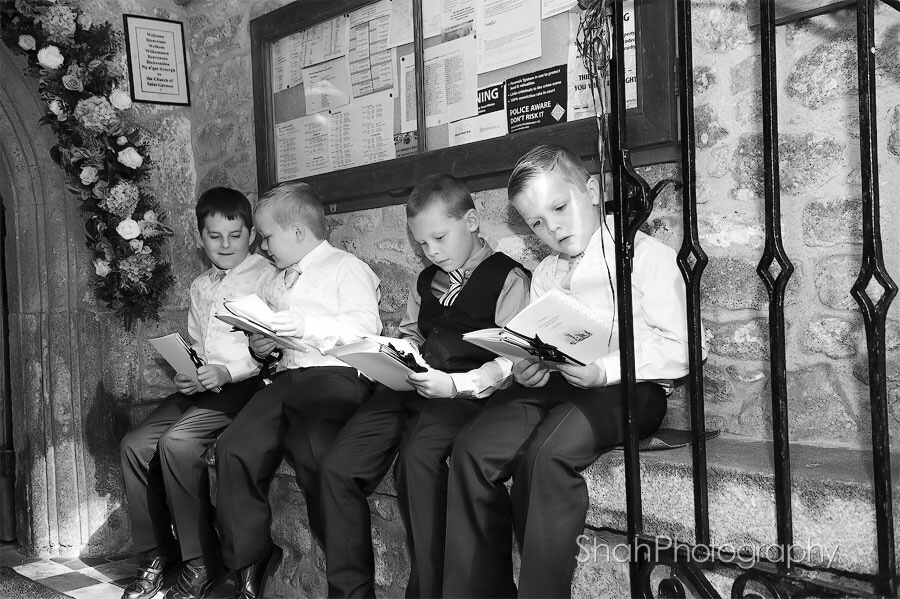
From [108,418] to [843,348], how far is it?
10.2 ft

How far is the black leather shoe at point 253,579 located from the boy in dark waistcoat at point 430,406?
50 centimetres

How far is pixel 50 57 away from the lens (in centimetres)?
363

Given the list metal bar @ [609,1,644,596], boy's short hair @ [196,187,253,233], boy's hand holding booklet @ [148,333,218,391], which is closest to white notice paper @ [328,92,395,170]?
boy's short hair @ [196,187,253,233]

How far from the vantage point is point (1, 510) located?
3.98 metres

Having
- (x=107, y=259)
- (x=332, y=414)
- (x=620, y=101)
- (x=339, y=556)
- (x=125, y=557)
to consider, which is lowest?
(x=125, y=557)

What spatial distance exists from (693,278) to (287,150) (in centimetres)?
238

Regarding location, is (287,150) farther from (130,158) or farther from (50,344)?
(50,344)

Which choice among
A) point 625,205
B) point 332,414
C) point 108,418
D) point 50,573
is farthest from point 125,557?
point 625,205

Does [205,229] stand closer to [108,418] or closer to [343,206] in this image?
[343,206]

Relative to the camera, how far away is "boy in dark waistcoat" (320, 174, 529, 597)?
233 cm

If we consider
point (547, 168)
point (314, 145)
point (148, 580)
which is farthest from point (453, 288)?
point (148, 580)

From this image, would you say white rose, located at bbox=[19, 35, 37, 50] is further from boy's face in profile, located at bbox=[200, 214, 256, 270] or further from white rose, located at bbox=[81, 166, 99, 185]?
boy's face in profile, located at bbox=[200, 214, 256, 270]

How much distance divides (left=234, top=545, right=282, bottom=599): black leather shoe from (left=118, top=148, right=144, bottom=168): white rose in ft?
6.19

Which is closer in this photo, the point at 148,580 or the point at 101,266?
the point at 148,580
